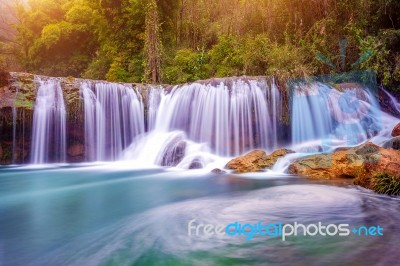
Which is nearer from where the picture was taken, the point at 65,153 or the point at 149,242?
the point at 149,242

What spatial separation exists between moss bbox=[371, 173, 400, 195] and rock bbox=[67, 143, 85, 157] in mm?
11770

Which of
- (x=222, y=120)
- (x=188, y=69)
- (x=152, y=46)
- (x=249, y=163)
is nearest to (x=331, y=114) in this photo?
(x=222, y=120)

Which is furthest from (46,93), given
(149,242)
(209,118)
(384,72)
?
(384,72)

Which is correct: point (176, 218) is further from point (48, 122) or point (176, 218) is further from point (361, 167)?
point (48, 122)

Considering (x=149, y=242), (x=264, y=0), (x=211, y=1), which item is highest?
(x=211, y=1)

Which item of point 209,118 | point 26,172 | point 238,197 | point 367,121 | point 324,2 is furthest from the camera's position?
point 324,2

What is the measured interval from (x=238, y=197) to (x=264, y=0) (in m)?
17.6

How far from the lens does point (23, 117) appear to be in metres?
13.1

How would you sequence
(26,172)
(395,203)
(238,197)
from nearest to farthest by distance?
(395,203)
(238,197)
(26,172)

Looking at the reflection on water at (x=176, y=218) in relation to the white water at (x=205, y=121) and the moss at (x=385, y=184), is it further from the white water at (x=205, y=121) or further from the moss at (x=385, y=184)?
the white water at (x=205, y=121)

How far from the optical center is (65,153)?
46.6 feet

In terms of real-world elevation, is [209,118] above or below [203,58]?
below

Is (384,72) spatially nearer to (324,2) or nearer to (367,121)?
(367,121)

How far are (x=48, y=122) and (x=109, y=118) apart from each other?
8.25 feet
